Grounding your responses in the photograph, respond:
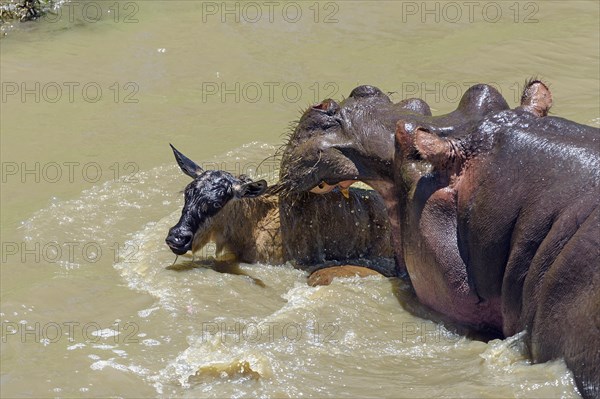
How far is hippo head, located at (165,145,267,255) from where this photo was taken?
7105mm

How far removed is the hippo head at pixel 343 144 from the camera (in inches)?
254

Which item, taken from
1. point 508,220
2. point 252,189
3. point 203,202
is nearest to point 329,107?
point 252,189

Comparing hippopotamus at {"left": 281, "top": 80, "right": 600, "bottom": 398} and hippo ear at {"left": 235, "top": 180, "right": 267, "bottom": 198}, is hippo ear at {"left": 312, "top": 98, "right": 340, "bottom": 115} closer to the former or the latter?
hippopotamus at {"left": 281, "top": 80, "right": 600, "bottom": 398}

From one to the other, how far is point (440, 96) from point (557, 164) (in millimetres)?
5338

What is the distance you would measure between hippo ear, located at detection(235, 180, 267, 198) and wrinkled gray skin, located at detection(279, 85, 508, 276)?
0.14 m

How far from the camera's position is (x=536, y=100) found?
616 centimetres

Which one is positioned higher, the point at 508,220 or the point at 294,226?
the point at 508,220

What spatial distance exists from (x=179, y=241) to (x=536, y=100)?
2559 millimetres

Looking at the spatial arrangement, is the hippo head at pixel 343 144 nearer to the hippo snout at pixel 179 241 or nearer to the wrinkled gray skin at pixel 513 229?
the wrinkled gray skin at pixel 513 229

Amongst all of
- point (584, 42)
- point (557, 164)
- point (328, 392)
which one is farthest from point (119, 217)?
point (584, 42)

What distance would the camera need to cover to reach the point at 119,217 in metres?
8.27

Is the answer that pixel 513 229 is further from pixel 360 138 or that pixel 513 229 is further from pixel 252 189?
pixel 252 189

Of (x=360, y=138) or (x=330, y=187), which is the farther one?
(x=330, y=187)

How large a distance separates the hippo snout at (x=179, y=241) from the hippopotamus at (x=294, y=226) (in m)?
0.11
